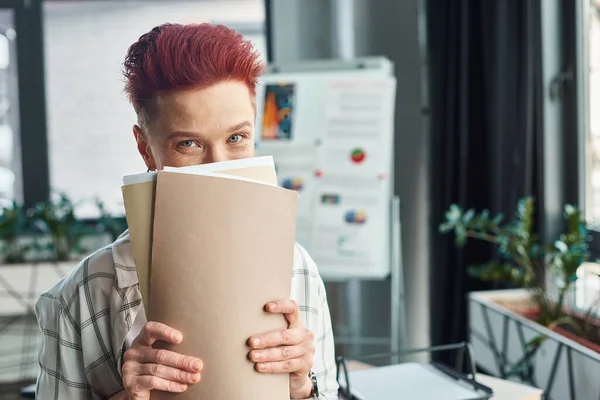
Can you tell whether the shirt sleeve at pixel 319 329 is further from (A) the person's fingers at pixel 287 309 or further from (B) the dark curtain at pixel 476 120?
(B) the dark curtain at pixel 476 120

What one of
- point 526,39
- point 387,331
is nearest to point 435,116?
point 526,39

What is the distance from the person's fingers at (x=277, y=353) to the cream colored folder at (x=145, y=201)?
0.45 ft

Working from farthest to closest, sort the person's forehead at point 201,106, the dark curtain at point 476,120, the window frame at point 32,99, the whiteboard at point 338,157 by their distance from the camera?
the window frame at point 32,99
the whiteboard at point 338,157
the dark curtain at point 476,120
the person's forehead at point 201,106

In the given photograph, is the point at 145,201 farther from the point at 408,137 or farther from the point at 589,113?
the point at 408,137

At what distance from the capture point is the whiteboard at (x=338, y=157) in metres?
2.76

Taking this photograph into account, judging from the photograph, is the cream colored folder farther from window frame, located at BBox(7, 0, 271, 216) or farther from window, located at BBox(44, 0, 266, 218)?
window, located at BBox(44, 0, 266, 218)

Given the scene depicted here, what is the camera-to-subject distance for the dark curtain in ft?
8.09

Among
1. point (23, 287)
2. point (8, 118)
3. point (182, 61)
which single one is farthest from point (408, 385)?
point (8, 118)

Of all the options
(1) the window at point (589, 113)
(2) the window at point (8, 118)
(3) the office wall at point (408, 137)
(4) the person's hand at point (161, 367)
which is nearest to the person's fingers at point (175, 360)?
(4) the person's hand at point (161, 367)

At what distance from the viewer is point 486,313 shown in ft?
7.06

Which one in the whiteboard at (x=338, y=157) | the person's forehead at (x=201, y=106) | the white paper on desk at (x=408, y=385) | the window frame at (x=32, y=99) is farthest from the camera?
the window frame at (x=32, y=99)

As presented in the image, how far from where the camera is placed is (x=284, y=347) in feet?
2.68

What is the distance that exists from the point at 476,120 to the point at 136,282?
2.19 metres

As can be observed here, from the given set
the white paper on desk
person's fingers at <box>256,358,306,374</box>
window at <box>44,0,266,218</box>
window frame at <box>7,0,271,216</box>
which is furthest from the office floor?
person's fingers at <box>256,358,306,374</box>
